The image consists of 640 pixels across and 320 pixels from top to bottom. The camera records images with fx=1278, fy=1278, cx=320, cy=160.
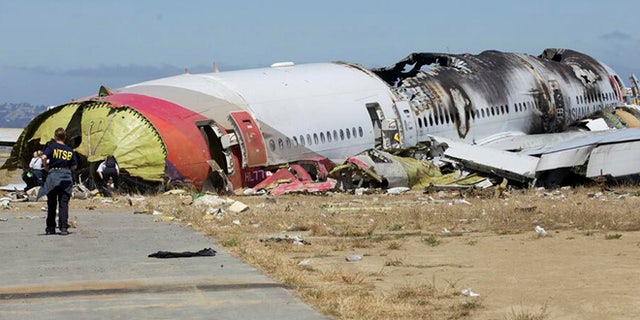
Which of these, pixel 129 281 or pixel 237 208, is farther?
pixel 237 208

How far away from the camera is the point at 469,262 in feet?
57.1

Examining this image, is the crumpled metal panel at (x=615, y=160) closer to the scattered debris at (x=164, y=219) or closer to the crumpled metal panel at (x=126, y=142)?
the crumpled metal panel at (x=126, y=142)

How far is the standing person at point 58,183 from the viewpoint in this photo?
70.0 feet

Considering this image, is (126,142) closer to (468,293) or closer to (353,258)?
(353,258)

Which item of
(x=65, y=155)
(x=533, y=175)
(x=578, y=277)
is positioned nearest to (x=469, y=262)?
(x=578, y=277)

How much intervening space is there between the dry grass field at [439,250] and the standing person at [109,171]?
61.5 inches

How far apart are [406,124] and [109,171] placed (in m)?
9.94

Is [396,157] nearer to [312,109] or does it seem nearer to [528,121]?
[312,109]

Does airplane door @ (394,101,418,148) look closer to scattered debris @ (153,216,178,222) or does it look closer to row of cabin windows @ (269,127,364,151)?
row of cabin windows @ (269,127,364,151)

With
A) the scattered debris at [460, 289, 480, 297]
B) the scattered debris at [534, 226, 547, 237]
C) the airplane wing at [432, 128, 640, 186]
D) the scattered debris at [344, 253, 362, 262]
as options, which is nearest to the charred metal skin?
the airplane wing at [432, 128, 640, 186]

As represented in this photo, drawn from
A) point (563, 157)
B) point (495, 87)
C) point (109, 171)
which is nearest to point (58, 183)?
point (109, 171)

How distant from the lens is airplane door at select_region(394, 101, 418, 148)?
38.8 metres

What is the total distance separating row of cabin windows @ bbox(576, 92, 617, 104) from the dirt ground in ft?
49.6

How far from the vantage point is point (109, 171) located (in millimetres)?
33406
